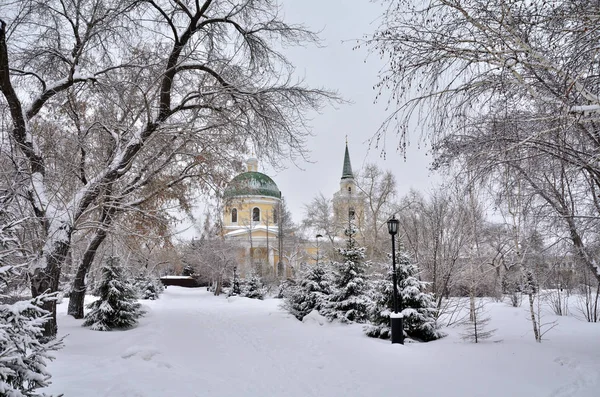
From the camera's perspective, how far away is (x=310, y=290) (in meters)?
14.9

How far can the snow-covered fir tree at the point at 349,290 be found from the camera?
494 inches

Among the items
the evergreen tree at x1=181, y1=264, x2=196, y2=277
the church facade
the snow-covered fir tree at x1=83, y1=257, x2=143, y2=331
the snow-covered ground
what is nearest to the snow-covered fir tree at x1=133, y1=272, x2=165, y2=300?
the church facade

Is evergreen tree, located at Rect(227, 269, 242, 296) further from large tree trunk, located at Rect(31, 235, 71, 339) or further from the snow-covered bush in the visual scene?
the snow-covered bush

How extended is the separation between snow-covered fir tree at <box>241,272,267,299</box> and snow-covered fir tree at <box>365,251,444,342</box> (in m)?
19.6

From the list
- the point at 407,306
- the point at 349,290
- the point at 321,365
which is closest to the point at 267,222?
the point at 349,290

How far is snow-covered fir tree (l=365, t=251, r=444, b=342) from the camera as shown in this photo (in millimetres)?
9719

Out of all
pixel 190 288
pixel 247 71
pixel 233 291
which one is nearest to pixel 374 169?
pixel 233 291

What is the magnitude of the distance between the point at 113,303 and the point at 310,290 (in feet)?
21.3

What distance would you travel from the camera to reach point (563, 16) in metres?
3.46

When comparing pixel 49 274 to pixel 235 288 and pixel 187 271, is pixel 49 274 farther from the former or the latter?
pixel 187 271

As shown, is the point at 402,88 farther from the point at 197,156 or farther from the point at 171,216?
the point at 171,216

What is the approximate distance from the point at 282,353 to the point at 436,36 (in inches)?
272

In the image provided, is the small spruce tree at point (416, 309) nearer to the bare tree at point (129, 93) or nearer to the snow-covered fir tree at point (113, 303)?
the bare tree at point (129, 93)

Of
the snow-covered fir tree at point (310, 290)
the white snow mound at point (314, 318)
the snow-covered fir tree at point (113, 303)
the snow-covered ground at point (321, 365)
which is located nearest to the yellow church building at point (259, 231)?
the snow-covered fir tree at point (310, 290)
